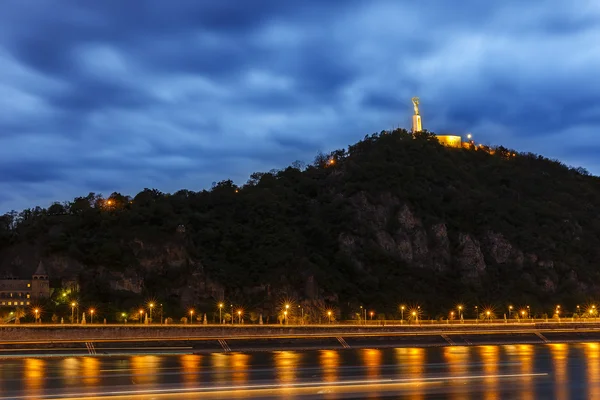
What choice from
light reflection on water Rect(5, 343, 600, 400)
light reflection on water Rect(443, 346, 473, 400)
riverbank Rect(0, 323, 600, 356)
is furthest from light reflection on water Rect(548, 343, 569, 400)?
riverbank Rect(0, 323, 600, 356)

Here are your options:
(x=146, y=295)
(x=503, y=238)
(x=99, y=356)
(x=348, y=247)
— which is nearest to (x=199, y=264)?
(x=146, y=295)

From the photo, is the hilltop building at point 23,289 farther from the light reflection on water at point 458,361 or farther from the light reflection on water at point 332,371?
the light reflection on water at point 458,361

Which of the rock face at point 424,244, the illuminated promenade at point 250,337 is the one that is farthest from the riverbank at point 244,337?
the rock face at point 424,244

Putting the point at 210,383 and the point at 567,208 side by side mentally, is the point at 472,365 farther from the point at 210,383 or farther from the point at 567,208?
the point at 567,208

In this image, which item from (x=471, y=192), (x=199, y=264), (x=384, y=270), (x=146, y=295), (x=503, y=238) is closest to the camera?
(x=146, y=295)

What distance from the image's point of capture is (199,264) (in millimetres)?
127062

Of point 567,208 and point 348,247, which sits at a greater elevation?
point 567,208

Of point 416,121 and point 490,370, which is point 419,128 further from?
point 490,370

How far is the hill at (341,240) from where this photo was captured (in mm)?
123188

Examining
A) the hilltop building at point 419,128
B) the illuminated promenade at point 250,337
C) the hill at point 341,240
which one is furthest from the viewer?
the hilltop building at point 419,128

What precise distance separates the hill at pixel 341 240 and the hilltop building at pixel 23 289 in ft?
12.0

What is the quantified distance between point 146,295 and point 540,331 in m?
65.2

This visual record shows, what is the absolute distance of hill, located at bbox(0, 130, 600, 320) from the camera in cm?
12319

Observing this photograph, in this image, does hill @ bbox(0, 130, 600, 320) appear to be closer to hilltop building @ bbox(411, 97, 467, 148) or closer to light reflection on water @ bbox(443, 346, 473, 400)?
hilltop building @ bbox(411, 97, 467, 148)
